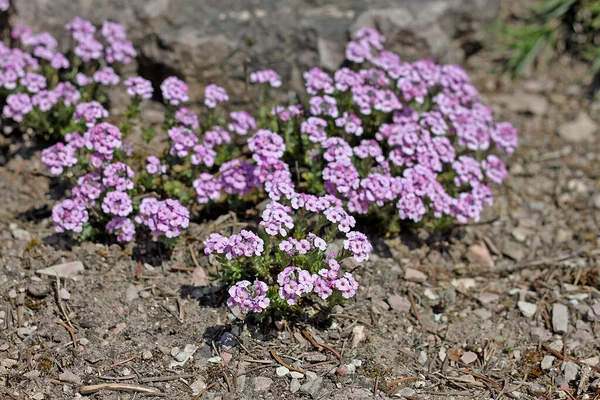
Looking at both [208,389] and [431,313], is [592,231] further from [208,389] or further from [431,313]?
[208,389]

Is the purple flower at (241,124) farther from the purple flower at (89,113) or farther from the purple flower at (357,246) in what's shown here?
the purple flower at (357,246)

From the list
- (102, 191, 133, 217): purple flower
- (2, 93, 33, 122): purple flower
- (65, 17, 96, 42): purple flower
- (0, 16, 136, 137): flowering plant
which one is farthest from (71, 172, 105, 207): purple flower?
(65, 17, 96, 42): purple flower

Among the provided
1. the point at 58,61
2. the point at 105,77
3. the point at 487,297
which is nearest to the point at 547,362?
the point at 487,297

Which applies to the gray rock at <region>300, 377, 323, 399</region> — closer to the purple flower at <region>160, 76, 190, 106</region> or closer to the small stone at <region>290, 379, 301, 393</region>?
the small stone at <region>290, 379, 301, 393</region>

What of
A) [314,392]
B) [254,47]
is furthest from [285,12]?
[314,392]

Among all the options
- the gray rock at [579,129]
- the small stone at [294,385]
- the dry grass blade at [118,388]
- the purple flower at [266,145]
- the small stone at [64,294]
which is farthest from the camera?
the gray rock at [579,129]

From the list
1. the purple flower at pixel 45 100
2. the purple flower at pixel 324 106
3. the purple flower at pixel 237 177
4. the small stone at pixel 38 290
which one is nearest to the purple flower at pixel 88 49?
the purple flower at pixel 45 100
